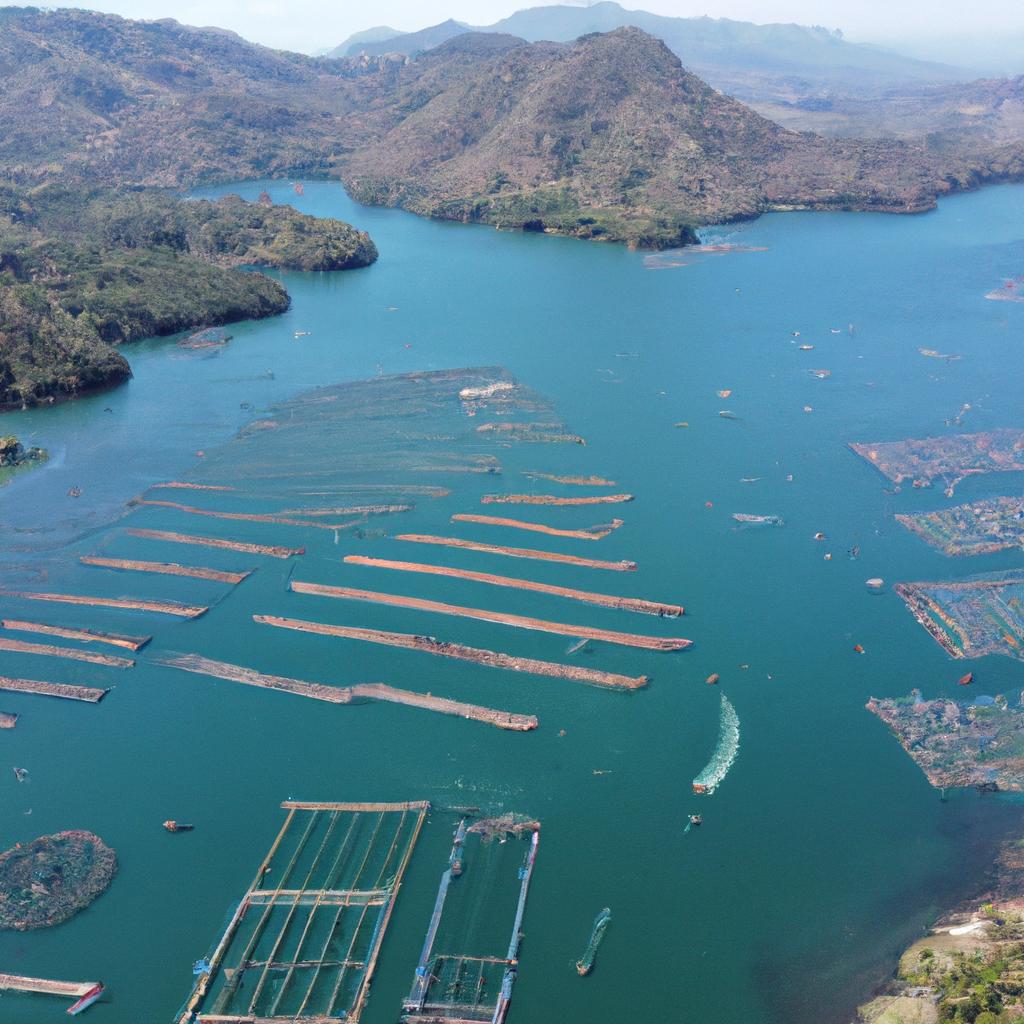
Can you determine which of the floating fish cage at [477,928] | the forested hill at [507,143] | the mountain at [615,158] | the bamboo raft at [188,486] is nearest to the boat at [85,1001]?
the floating fish cage at [477,928]

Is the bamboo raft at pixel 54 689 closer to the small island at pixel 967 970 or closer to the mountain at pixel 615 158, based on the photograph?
the small island at pixel 967 970

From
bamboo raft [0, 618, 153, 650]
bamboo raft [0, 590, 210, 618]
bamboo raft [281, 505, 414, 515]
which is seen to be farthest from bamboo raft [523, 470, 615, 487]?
bamboo raft [0, 618, 153, 650]

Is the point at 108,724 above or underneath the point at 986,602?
underneath

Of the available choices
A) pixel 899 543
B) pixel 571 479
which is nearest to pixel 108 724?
pixel 571 479

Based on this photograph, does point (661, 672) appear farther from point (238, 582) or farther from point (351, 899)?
point (238, 582)

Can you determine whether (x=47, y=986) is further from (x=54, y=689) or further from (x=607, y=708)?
(x=607, y=708)

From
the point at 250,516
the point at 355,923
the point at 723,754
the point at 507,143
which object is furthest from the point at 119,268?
the point at 723,754
